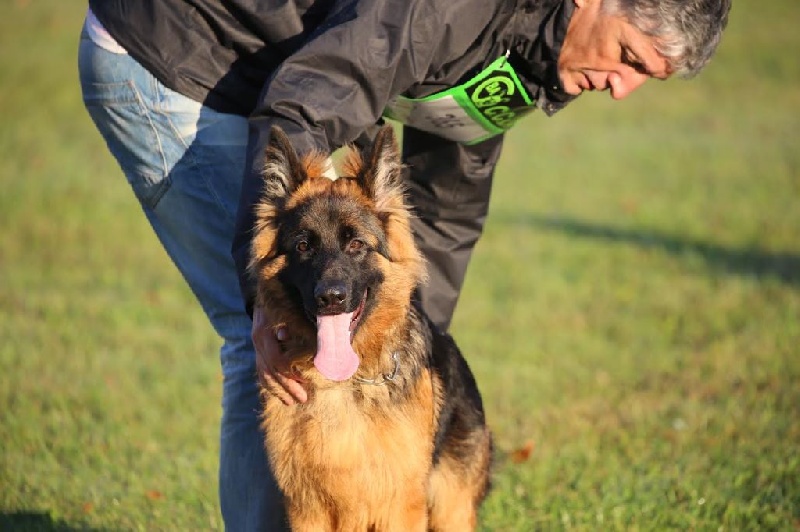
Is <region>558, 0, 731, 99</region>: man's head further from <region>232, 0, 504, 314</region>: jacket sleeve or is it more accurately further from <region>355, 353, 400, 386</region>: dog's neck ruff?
<region>355, 353, 400, 386</region>: dog's neck ruff

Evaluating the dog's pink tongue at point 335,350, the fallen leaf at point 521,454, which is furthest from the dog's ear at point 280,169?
the fallen leaf at point 521,454

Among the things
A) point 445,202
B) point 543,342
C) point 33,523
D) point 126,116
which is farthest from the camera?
point 543,342

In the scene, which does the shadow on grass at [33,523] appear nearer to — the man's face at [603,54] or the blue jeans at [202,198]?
the blue jeans at [202,198]

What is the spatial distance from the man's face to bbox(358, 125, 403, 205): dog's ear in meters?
0.82

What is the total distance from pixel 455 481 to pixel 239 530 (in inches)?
41.7

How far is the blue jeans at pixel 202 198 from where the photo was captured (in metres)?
4.48

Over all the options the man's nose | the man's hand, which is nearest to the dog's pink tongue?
the man's hand

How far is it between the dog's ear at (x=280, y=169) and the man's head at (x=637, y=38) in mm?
1224

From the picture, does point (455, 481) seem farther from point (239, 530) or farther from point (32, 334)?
point (32, 334)

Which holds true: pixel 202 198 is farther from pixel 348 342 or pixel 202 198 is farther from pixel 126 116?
pixel 348 342

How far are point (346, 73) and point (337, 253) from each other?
0.74 m

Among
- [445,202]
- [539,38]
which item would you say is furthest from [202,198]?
[539,38]

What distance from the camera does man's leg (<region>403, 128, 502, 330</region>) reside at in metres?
5.27

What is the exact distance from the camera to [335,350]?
403 centimetres
